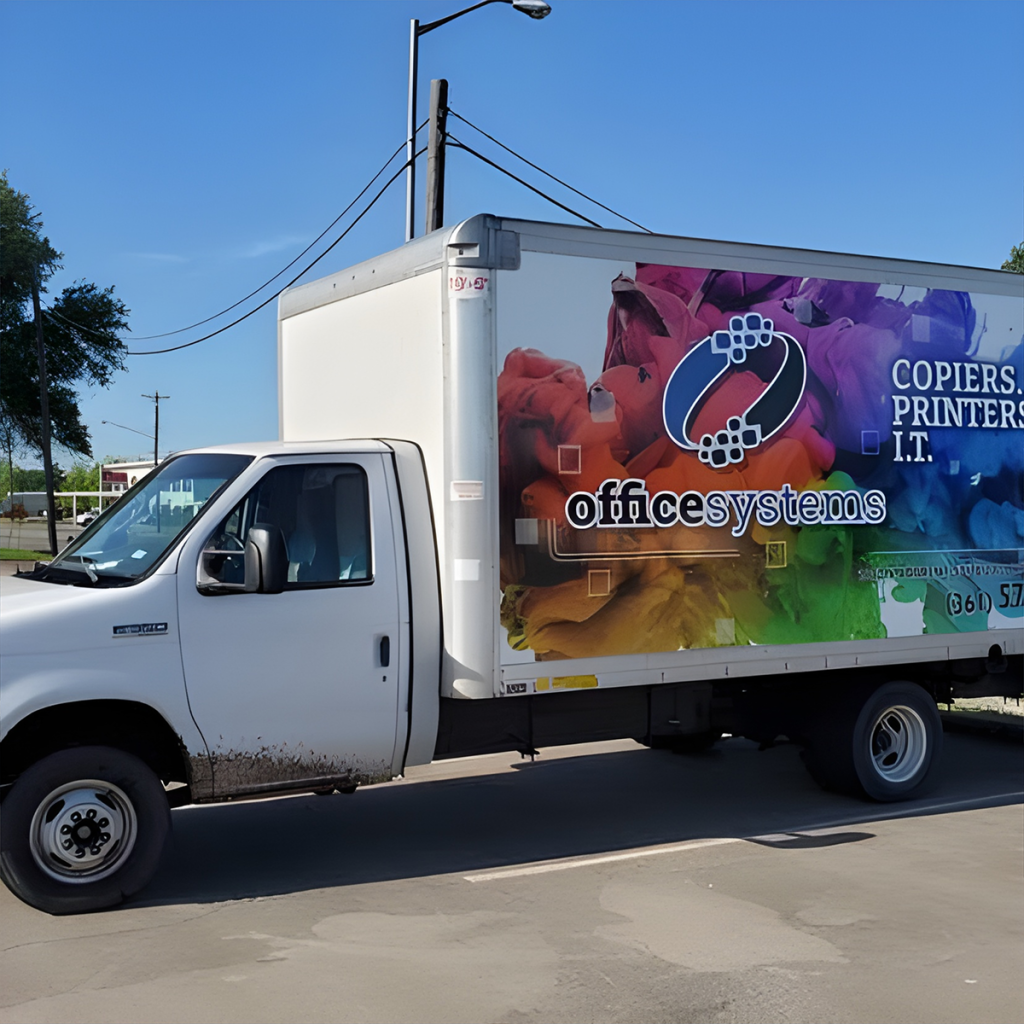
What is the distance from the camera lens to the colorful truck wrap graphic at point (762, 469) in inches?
288

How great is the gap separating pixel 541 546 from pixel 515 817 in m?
2.19

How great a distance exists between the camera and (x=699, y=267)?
7879mm

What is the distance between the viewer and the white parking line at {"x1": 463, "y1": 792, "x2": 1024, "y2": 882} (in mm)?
→ 7090

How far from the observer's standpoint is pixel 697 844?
7.70 meters

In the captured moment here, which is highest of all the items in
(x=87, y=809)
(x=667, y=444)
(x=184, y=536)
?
(x=667, y=444)

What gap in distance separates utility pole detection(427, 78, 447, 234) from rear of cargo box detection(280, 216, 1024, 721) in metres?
8.11

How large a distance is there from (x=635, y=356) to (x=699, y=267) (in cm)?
74

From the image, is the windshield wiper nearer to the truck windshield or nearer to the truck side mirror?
the truck windshield

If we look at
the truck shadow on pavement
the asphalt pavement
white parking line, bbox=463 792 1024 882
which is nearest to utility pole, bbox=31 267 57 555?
the truck shadow on pavement

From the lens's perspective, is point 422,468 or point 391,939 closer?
point 391,939

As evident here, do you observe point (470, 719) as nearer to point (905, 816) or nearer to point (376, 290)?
point (376, 290)

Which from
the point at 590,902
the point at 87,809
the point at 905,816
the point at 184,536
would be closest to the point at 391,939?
the point at 590,902

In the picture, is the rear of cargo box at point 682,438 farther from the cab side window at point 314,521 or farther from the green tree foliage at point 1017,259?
the green tree foliage at point 1017,259

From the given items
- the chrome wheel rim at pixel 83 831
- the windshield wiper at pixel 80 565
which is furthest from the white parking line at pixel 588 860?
the windshield wiper at pixel 80 565
